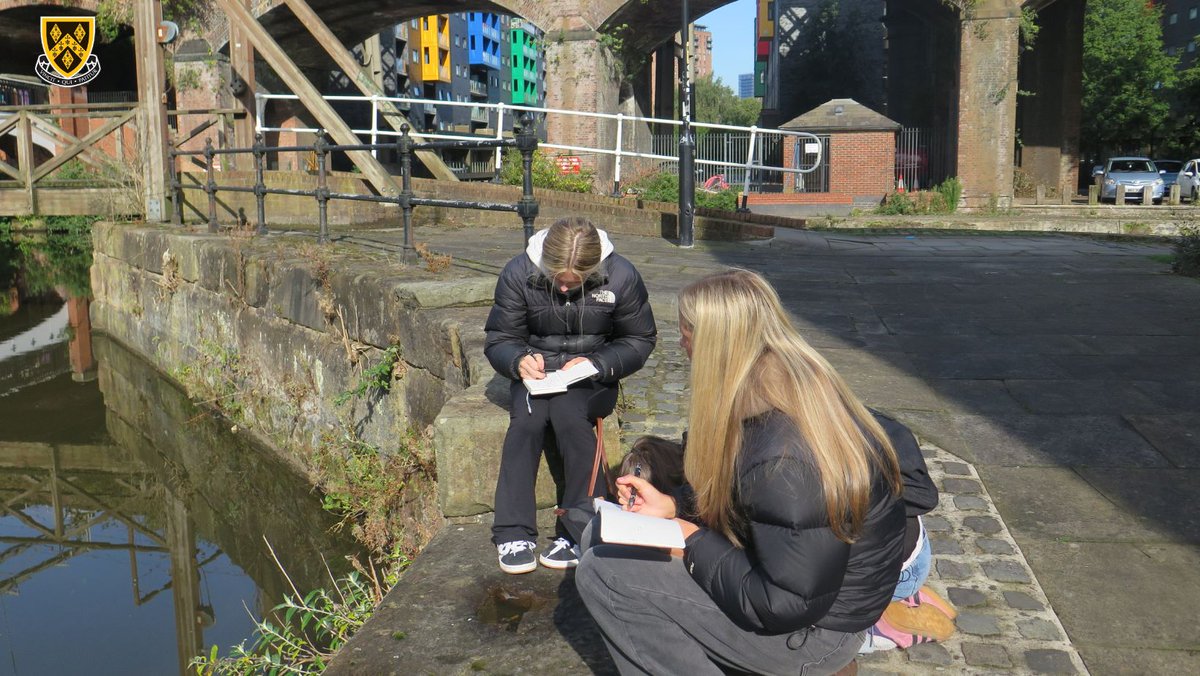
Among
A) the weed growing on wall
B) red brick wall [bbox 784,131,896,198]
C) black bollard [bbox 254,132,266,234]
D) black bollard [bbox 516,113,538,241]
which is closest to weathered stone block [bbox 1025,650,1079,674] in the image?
the weed growing on wall

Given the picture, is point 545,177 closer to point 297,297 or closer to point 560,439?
point 297,297

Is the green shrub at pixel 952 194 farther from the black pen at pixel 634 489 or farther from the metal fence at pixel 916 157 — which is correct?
the black pen at pixel 634 489

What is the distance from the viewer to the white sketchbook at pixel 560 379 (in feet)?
12.2

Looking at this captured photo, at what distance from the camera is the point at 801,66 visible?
4184 centimetres

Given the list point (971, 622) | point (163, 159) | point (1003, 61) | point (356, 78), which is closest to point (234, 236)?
point (163, 159)

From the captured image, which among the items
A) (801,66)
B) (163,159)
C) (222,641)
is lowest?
(222,641)

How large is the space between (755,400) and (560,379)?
59.6 inches

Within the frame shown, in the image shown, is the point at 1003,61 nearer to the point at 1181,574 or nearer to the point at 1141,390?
the point at 1141,390

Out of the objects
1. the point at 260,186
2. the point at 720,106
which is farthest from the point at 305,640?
the point at 720,106

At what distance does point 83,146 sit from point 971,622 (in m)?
11.7

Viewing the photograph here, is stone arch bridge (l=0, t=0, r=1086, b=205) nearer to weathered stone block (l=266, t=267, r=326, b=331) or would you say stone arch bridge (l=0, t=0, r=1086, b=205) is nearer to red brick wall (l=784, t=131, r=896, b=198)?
red brick wall (l=784, t=131, r=896, b=198)

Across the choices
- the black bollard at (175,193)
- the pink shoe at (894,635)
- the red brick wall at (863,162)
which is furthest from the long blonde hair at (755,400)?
the red brick wall at (863,162)

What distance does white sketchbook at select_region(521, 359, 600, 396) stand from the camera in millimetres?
3705

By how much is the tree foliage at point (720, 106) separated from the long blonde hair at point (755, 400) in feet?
237
